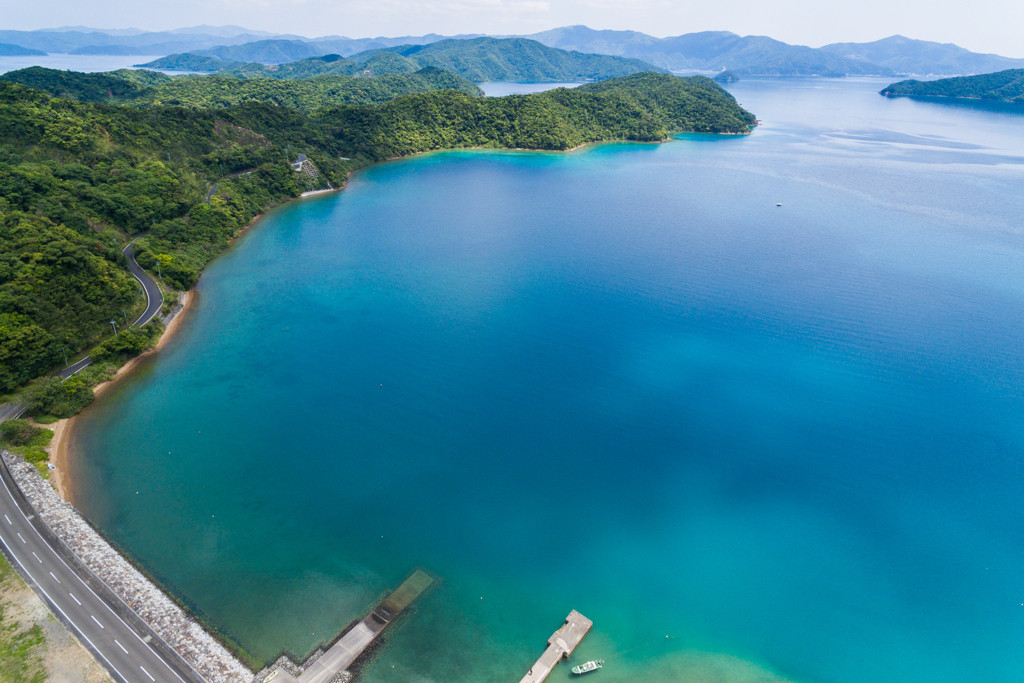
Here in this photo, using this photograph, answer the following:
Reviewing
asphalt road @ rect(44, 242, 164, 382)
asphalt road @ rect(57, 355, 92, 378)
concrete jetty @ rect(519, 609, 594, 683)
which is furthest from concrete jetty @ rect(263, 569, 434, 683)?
asphalt road @ rect(44, 242, 164, 382)

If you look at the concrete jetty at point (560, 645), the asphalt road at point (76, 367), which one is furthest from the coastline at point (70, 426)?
the concrete jetty at point (560, 645)

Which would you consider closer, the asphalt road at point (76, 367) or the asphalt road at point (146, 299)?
the asphalt road at point (76, 367)

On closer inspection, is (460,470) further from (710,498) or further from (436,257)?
(436,257)

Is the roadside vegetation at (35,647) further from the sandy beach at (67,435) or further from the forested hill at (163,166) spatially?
the forested hill at (163,166)

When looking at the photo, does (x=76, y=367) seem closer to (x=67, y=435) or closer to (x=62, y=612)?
(x=67, y=435)

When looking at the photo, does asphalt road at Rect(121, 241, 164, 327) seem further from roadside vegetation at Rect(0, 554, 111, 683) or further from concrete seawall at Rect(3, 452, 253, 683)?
roadside vegetation at Rect(0, 554, 111, 683)

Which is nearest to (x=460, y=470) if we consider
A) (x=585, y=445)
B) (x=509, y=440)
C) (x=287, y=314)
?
(x=509, y=440)

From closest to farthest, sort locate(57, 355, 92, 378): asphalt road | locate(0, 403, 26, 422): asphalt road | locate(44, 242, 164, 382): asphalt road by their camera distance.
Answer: locate(0, 403, 26, 422): asphalt road, locate(57, 355, 92, 378): asphalt road, locate(44, 242, 164, 382): asphalt road

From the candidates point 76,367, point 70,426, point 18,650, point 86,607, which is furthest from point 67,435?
point 18,650
